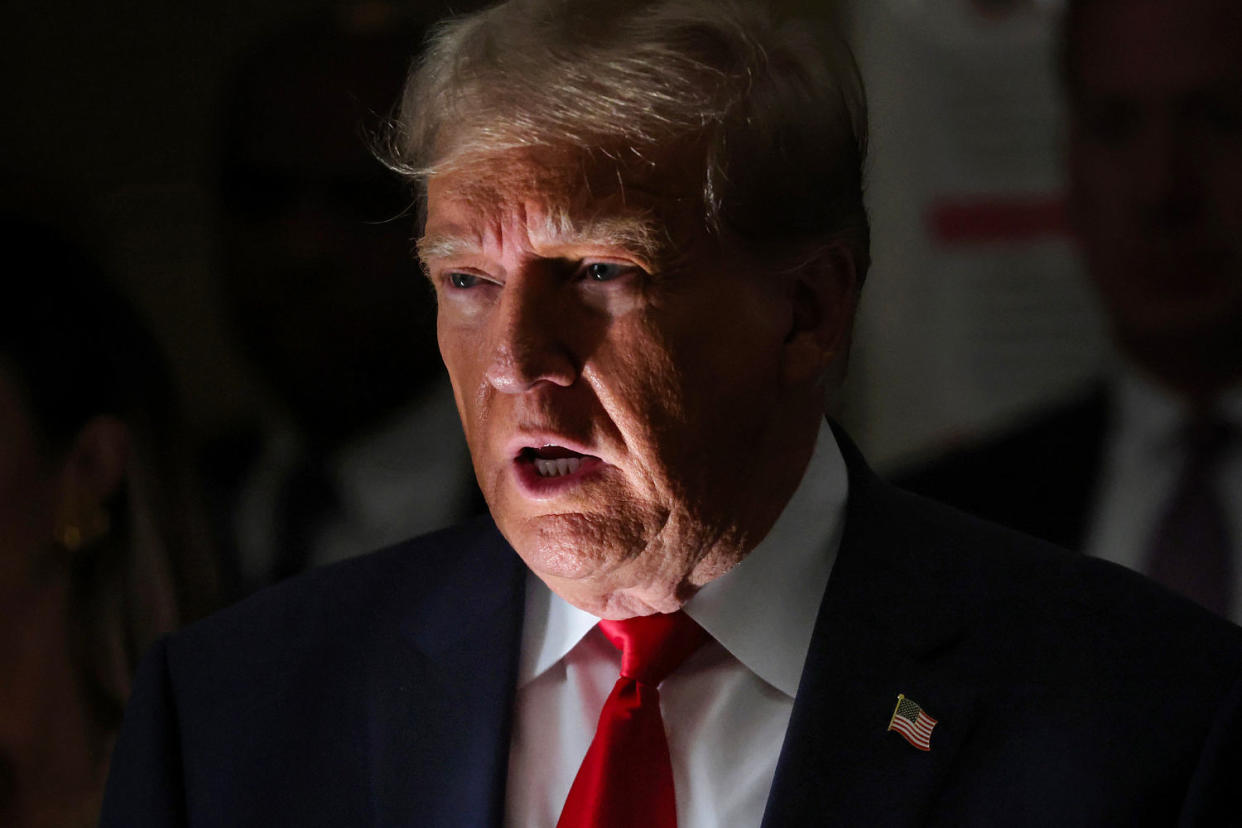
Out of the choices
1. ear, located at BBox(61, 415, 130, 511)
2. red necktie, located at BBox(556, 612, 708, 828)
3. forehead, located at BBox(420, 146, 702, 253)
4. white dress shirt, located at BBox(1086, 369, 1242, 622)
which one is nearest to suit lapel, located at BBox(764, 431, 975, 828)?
red necktie, located at BBox(556, 612, 708, 828)

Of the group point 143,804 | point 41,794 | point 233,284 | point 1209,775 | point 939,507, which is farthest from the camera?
point 233,284

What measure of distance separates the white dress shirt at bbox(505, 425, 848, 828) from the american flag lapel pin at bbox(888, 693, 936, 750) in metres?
0.11

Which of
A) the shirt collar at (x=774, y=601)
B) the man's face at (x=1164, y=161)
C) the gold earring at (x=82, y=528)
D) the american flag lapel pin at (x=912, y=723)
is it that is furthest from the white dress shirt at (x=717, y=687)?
the man's face at (x=1164, y=161)

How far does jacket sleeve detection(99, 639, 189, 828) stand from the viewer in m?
1.45

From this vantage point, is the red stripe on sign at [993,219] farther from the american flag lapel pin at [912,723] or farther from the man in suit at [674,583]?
the american flag lapel pin at [912,723]

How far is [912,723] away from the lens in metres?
1.31

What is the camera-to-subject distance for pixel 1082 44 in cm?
202

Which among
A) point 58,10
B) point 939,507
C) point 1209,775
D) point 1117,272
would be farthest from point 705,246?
point 58,10

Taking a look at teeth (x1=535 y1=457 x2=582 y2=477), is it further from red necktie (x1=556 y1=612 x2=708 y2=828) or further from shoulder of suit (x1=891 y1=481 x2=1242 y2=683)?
shoulder of suit (x1=891 y1=481 x2=1242 y2=683)

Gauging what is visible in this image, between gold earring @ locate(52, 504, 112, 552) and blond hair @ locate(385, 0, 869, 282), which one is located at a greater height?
blond hair @ locate(385, 0, 869, 282)

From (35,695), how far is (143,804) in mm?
526

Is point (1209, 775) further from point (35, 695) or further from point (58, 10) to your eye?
point (58, 10)

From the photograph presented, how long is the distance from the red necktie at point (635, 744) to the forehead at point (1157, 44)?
1175 millimetres

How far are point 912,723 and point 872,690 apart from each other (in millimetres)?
50
